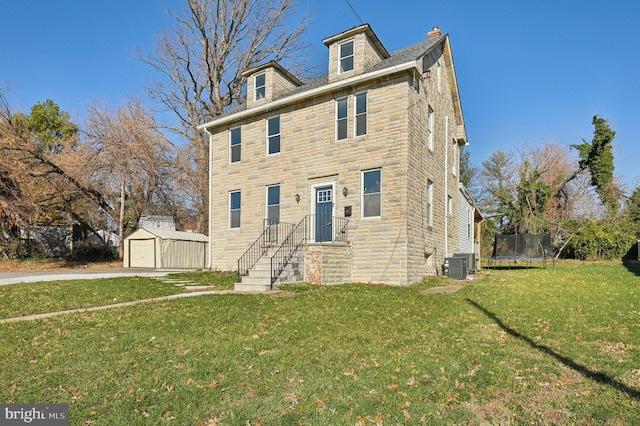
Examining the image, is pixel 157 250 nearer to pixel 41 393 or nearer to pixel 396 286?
pixel 396 286

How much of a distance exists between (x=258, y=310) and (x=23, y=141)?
18366mm

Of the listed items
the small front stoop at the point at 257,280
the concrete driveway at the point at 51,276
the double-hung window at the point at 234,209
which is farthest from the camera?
the double-hung window at the point at 234,209

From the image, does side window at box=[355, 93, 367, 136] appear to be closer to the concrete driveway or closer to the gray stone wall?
the gray stone wall

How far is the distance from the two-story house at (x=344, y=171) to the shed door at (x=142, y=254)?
16.5ft

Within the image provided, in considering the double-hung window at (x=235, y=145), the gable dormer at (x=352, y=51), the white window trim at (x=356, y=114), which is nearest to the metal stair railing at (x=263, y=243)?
the double-hung window at (x=235, y=145)

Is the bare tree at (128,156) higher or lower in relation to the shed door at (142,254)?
higher

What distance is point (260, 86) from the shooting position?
16281 millimetres

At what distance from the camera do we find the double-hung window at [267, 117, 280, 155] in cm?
1512

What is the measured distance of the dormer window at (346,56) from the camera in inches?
533

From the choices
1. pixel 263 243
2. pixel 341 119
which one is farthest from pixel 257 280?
pixel 341 119

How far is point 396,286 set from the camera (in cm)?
1130

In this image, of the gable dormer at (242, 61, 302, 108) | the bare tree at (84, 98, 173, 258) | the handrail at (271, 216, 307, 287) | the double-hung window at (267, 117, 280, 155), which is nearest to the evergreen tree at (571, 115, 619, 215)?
the gable dormer at (242, 61, 302, 108)

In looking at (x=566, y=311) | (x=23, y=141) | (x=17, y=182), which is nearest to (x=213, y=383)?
(x=566, y=311)

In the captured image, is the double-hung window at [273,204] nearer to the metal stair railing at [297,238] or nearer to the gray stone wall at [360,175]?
the gray stone wall at [360,175]
